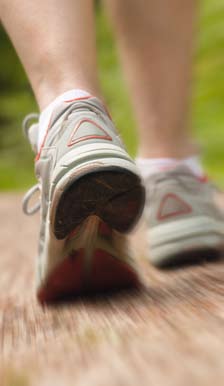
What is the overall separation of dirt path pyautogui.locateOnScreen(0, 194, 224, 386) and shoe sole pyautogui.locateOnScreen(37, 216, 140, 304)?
1.1 inches

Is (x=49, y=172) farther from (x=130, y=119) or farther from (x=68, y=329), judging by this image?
(x=130, y=119)

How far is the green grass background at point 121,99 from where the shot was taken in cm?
542

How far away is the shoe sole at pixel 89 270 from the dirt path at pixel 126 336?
0.09 ft

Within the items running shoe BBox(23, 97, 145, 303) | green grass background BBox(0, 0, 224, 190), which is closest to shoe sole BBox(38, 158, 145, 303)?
running shoe BBox(23, 97, 145, 303)

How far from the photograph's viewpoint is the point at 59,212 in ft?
2.31

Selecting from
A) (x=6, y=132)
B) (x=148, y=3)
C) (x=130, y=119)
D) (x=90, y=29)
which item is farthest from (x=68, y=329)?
(x=6, y=132)

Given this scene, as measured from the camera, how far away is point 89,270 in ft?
2.76

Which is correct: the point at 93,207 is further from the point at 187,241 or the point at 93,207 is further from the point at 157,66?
the point at 157,66

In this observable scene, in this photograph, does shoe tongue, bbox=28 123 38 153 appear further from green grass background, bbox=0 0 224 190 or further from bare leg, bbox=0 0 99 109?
green grass background, bbox=0 0 224 190

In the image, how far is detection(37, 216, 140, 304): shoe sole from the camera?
0.78 m

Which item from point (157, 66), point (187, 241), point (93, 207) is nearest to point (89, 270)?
point (93, 207)

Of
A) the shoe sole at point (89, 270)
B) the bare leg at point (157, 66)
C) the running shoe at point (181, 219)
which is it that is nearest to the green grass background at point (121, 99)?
the bare leg at point (157, 66)

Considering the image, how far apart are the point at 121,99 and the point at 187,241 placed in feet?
18.5

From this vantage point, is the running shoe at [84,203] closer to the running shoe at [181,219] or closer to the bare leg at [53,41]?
the bare leg at [53,41]
